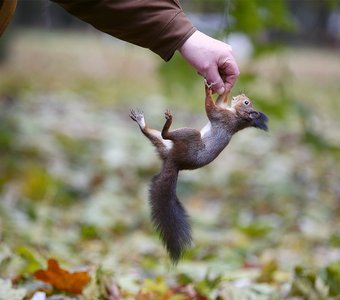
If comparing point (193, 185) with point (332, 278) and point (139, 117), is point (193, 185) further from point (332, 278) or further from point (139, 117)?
point (139, 117)

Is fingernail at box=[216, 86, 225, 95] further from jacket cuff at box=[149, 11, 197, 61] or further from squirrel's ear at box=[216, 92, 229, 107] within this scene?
jacket cuff at box=[149, 11, 197, 61]

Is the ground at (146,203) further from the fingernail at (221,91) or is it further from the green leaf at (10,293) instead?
the fingernail at (221,91)

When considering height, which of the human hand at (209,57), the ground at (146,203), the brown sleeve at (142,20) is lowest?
the ground at (146,203)

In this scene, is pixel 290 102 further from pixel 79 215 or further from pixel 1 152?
pixel 1 152

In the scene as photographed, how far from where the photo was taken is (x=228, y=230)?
4.80 metres

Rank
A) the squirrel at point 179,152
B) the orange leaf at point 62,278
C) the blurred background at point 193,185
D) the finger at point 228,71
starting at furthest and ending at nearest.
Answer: the blurred background at point 193,185 < the orange leaf at point 62,278 < the finger at point 228,71 < the squirrel at point 179,152

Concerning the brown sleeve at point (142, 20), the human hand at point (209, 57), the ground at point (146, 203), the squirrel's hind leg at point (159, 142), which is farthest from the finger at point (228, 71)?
the ground at point (146, 203)

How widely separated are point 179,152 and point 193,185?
405 cm

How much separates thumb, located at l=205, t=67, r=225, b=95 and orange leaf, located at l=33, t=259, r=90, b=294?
873 mm

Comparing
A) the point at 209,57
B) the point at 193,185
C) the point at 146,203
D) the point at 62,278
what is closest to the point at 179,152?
the point at 209,57

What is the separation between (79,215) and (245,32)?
174cm

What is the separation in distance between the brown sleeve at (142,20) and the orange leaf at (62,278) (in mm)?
897

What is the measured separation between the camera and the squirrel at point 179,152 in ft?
6.57

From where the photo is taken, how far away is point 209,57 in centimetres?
208
